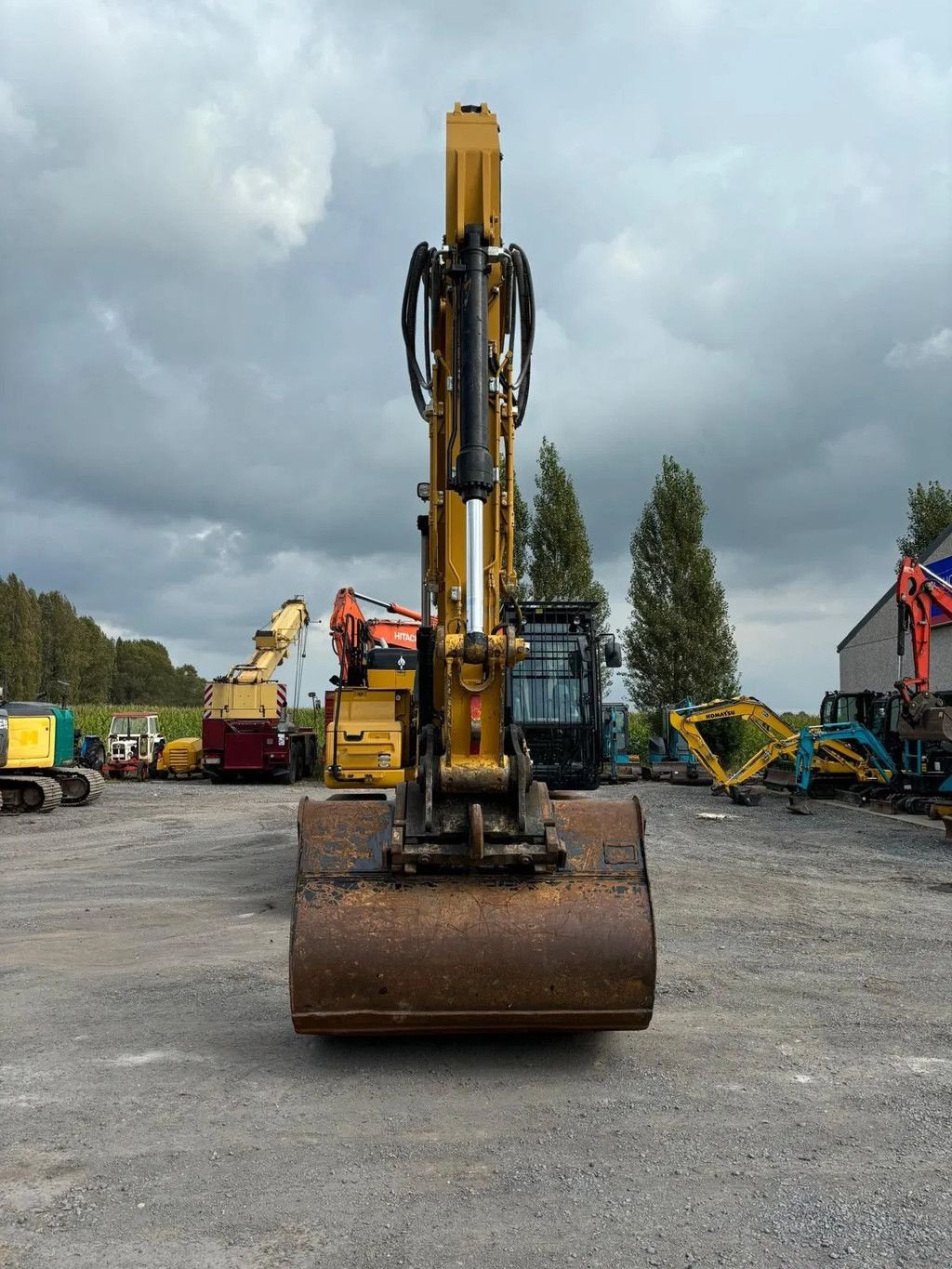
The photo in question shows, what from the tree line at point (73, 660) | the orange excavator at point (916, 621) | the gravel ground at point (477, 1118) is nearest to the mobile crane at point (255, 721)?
the orange excavator at point (916, 621)

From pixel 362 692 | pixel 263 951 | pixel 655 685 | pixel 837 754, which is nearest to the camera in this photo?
pixel 263 951

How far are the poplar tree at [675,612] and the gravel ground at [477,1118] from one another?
30784 mm

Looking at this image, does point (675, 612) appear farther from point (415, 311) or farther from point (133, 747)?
point (415, 311)

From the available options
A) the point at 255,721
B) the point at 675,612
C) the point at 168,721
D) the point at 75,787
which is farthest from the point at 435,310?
the point at 168,721

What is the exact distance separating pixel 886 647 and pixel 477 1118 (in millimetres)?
29642

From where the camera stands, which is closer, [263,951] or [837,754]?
[263,951]

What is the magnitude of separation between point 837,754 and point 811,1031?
58.7ft

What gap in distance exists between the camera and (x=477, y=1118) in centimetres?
437

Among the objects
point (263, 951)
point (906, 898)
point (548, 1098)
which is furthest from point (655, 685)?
point (548, 1098)

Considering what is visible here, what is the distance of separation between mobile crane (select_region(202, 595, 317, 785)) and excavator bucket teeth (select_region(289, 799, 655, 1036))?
21978 millimetres

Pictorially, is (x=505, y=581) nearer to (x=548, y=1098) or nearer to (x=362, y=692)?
(x=548, y=1098)

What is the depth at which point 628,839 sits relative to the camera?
17.4 ft

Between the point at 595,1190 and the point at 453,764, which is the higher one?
the point at 453,764

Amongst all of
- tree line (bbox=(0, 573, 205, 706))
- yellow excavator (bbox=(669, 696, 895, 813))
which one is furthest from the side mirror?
tree line (bbox=(0, 573, 205, 706))
